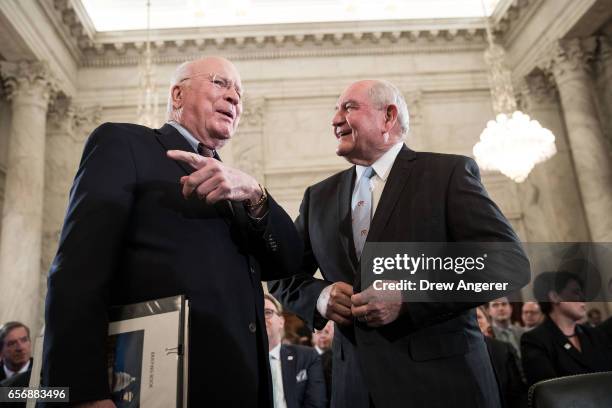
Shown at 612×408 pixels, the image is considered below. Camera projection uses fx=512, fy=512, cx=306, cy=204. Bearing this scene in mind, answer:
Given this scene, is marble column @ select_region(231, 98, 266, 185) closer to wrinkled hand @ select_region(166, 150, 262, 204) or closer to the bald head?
the bald head

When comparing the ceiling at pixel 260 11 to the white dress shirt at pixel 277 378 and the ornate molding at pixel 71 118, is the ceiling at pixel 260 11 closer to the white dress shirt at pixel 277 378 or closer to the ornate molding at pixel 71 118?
the ornate molding at pixel 71 118

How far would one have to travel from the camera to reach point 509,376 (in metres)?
4.36

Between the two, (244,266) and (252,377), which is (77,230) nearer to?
(244,266)

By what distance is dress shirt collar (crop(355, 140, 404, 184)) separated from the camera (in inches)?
92.4

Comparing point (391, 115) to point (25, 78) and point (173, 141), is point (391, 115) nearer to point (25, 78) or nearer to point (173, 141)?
point (173, 141)

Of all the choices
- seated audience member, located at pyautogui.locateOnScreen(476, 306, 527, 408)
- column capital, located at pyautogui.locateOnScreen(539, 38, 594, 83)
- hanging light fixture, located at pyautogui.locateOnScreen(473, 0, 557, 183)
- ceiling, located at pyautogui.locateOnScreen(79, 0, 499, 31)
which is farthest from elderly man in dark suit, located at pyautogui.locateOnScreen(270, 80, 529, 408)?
ceiling, located at pyautogui.locateOnScreen(79, 0, 499, 31)

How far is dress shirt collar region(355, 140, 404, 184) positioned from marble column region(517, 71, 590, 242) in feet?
30.3

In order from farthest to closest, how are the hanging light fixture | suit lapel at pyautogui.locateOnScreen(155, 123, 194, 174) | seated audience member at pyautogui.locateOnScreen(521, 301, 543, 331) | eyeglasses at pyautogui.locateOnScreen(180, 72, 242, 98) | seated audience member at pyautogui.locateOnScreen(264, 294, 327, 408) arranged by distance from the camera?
the hanging light fixture < seated audience member at pyautogui.locateOnScreen(521, 301, 543, 331) < seated audience member at pyautogui.locateOnScreen(264, 294, 327, 408) < eyeglasses at pyautogui.locateOnScreen(180, 72, 242, 98) < suit lapel at pyautogui.locateOnScreen(155, 123, 194, 174)

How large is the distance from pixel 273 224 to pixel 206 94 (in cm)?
63

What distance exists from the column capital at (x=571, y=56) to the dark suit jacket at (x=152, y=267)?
10170 mm

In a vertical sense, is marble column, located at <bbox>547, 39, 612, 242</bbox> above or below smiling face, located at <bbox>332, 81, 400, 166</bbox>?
above

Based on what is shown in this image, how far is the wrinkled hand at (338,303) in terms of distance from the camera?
1.99 m

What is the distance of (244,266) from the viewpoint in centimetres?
179

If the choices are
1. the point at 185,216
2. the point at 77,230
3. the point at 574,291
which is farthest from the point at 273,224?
the point at 574,291
